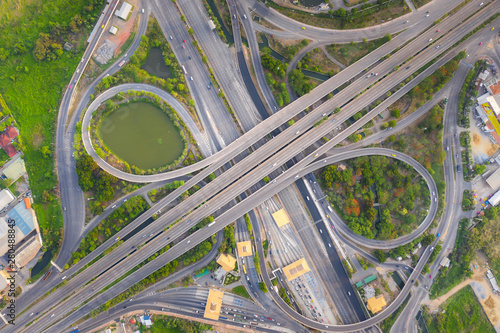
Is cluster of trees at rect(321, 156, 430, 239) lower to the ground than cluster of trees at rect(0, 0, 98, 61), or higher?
lower

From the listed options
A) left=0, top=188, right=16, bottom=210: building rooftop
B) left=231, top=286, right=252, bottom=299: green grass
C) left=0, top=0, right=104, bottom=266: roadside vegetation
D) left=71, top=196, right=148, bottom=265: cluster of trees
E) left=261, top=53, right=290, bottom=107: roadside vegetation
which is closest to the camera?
left=71, top=196, right=148, bottom=265: cluster of trees

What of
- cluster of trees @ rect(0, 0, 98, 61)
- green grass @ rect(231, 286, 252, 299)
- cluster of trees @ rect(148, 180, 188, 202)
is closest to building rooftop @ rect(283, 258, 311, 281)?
green grass @ rect(231, 286, 252, 299)

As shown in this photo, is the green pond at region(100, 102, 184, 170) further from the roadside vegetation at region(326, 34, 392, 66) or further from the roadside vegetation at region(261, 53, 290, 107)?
the roadside vegetation at region(326, 34, 392, 66)

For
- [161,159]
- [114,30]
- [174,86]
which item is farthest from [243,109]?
[114,30]

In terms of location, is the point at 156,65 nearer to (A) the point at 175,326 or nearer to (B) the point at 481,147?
(A) the point at 175,326

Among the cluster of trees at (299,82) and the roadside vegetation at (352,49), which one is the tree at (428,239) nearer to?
the cluster of trees at (299,82)

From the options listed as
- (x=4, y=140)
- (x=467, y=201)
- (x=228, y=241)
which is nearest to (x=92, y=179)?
(x=4, y=140)
